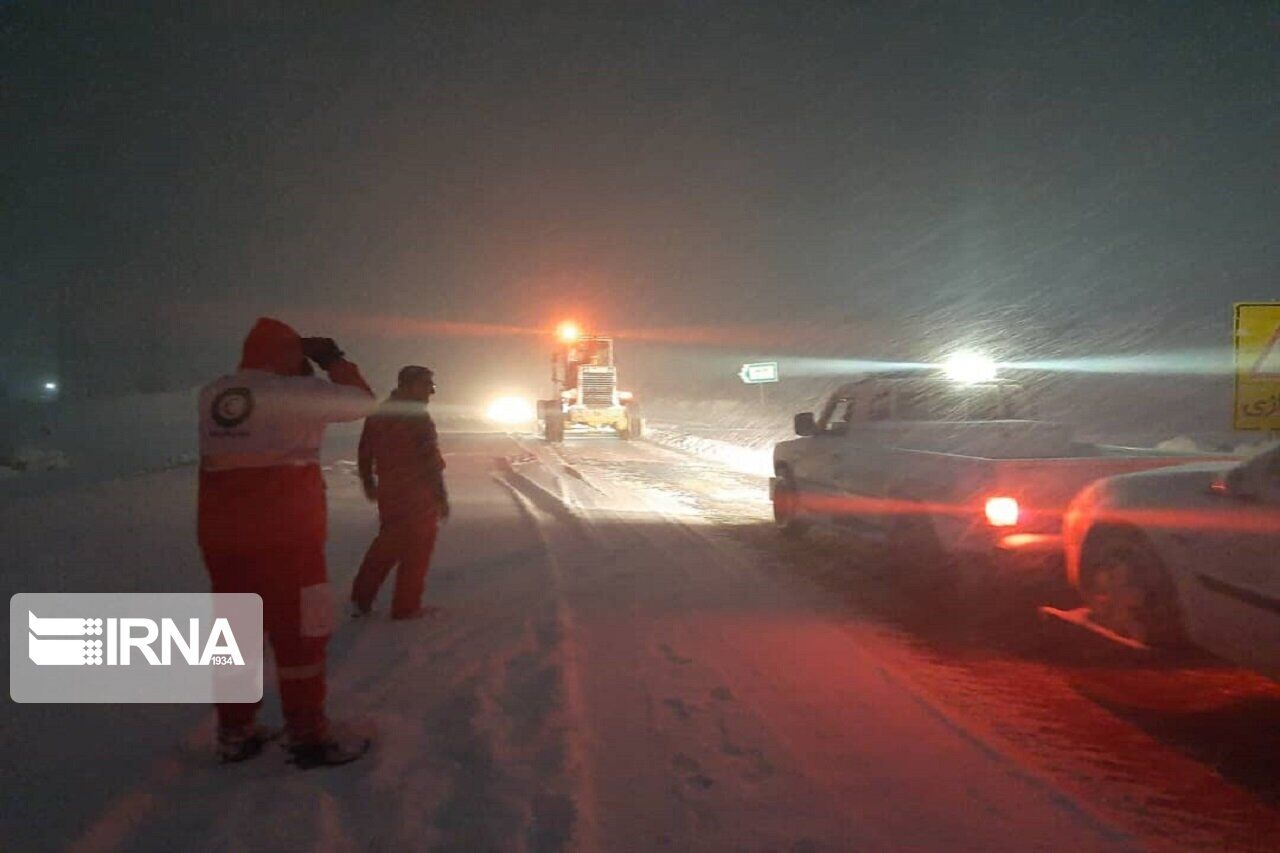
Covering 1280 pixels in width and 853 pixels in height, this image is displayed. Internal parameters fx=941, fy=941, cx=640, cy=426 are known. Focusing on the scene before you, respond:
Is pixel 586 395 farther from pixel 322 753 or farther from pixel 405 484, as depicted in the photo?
pixel 322 753

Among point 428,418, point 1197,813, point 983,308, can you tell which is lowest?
point 1197,813

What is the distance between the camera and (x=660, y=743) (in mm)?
4176

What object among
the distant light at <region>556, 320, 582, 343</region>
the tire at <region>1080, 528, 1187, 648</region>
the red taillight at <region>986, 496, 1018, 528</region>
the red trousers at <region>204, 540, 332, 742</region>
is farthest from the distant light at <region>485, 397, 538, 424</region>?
the red trousers at <region>204, 540, 332, 742</region>

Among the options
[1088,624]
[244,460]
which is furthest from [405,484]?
[1088,624]

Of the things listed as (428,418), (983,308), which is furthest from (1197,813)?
(983,308)

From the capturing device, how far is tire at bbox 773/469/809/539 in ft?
34.1

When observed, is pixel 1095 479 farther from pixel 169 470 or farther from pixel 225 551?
pixel 169 470

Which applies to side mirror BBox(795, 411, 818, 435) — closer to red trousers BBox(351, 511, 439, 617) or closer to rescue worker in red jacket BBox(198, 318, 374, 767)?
red trousers BBox(351, 511, 439, 617)

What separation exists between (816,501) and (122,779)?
7.16 metres

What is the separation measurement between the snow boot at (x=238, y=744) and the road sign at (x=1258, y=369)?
21.8 ft

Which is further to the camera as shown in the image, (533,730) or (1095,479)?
(1095,479)

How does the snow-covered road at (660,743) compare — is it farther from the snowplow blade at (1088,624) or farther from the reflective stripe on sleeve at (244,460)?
the reflective stripe on sleeve at (244,460)

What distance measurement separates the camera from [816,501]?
972 centimetres

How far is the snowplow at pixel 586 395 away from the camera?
1196 inches
